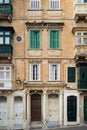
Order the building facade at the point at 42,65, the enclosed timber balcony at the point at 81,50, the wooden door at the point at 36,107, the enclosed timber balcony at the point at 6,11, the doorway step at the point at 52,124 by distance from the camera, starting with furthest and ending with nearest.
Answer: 1. the wooden door at the point at 36,107
2. the enclosed timber balcony at the point at 6,11
3. the building facade at the point at 42,65
4. the doorway step at the point at 52,124
5. the enclosed timber balcony at the point at 81,50

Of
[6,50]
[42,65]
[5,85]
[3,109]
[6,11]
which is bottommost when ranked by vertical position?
[3,109]

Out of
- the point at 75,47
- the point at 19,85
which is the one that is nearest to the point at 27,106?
the point at 19,85

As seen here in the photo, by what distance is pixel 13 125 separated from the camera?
4781 cm

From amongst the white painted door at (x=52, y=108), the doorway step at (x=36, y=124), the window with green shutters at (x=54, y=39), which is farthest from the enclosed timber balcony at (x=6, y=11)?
the doorway step at (x=36, y=124)

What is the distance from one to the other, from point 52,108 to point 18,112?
3214mm

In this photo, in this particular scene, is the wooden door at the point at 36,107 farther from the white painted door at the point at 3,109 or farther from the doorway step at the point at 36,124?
the white painted door at the point at 3,109

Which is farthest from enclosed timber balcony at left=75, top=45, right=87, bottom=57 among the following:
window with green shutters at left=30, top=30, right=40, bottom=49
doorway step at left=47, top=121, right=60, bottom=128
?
doorway step at left=47, top=121, right=60, bottom=128

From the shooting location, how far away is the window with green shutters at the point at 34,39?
48906mm

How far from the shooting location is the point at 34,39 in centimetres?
4894

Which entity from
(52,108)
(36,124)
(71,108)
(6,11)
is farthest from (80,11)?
(36,124)

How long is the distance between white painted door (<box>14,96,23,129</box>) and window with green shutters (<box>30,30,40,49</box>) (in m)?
5.07

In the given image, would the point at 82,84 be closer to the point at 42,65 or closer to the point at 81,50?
the point at 81,50

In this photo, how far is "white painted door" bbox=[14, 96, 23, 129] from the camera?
48125 mm

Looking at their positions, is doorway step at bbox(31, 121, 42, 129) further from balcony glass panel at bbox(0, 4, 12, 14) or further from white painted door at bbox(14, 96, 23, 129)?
balcony glass panel at bbox(0, 4, 12, 14)
